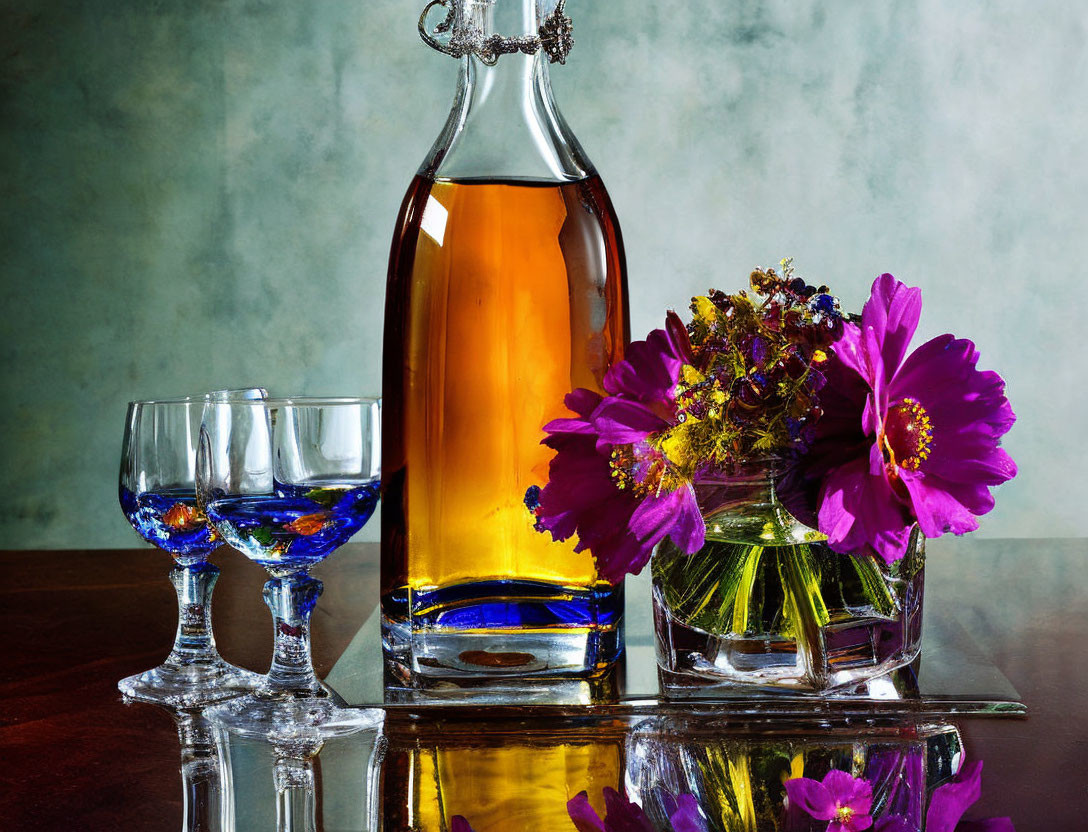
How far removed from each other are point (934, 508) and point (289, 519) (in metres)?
0.24

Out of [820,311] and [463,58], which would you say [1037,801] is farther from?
[463,58]

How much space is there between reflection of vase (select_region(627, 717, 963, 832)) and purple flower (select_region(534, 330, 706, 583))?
7 centimetres

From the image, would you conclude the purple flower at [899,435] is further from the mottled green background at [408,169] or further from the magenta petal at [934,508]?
the mottled green background at [408,169]

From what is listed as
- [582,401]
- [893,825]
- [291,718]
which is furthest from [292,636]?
[893,825]

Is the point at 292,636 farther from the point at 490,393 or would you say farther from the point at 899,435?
the point at 899,435

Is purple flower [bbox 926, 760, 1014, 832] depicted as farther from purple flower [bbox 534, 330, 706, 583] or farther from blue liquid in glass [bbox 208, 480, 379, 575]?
blue liquid in glass [bbox 208, 480, 379, 575]

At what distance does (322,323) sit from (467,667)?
7.33ft

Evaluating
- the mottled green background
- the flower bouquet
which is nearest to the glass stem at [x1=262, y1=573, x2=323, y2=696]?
Result: the flower bouquet

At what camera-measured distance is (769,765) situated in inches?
16.7

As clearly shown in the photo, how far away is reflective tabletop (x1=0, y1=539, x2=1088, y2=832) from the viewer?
40cm

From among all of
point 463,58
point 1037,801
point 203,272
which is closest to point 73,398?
point 203,272

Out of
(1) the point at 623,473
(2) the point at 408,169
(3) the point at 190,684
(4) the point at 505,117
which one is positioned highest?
(2) the point at 408,169

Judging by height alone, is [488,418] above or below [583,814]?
above

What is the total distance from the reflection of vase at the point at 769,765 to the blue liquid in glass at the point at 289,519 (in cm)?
A: 14
